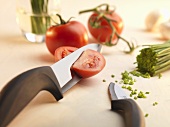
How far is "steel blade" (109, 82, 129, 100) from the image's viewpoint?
3.17ft

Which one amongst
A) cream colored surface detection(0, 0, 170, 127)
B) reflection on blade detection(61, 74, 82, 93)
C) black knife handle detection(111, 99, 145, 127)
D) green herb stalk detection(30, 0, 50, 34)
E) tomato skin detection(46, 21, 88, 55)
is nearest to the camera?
black knife handle detection(111, 99, 145, 127)

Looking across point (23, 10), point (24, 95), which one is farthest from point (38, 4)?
point (24, 95)

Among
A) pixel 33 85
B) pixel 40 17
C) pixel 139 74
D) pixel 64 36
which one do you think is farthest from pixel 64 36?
pixel 33 85

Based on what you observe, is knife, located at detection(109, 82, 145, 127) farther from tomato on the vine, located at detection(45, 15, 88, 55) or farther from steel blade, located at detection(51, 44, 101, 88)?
tomato on the vine, located at detection(45, 15, 88, 55)

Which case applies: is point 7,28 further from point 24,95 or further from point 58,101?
point 24,95

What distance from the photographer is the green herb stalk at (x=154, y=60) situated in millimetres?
1178

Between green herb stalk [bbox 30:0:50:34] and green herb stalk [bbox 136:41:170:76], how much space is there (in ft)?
1.31

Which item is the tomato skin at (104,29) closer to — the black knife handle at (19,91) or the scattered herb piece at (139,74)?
the scattered herb piece at (139,74)

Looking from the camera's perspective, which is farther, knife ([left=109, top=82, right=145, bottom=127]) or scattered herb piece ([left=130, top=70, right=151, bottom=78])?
scattered herb piece ([left=130, top=70, right=151, bottom=78])

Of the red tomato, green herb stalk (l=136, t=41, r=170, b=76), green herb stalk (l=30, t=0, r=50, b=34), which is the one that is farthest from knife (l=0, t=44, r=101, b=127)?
green herb stalk (l=30, t=0, r=50, b=34)

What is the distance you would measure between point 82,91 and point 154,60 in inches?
10.3

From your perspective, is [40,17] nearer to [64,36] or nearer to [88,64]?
[64,36]

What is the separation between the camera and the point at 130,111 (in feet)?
2.74

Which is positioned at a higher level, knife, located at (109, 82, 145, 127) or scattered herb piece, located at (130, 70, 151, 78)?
knife, located at (109, 82, 145, 127)
